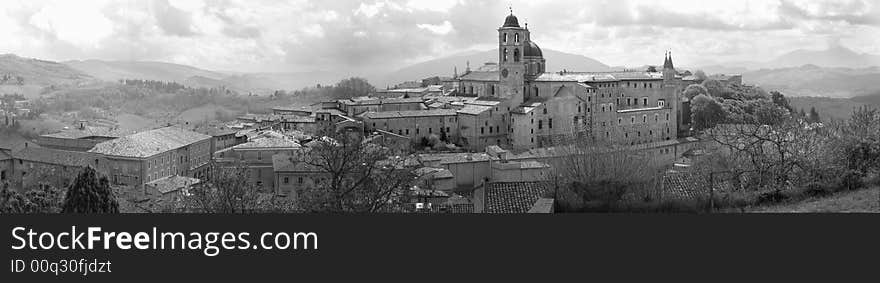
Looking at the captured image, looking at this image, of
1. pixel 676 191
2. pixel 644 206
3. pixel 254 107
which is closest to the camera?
pixel 644 206

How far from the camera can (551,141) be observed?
46781 mm

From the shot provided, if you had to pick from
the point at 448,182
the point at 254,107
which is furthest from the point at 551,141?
the point at 254,107

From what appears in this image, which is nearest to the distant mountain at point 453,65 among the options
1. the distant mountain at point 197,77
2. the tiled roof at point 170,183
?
the distant mountain at point 197,77

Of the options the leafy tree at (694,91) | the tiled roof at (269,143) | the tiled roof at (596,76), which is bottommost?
the tiled roof at (269,143)

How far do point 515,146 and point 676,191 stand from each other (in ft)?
95.9

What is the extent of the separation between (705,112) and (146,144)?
1334 inches

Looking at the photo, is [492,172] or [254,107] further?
[254,107]

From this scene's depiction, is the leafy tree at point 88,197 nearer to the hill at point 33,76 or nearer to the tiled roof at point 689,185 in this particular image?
the tiled roof at point 689,185

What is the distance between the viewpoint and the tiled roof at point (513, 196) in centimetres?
1649

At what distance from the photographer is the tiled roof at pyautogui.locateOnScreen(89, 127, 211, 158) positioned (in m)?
37.4

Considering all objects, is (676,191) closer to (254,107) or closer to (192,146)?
(192,146)

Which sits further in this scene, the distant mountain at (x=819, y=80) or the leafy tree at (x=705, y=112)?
the distant mountain at (x=819, y=80)

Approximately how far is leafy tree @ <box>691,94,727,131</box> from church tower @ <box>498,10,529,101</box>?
12.3 m

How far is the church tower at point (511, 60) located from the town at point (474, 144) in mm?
82
